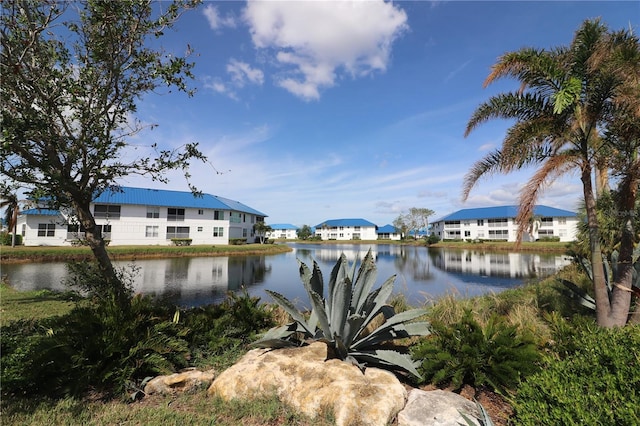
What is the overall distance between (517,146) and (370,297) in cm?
513

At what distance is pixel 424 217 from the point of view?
8725 cm

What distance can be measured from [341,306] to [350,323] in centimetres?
26

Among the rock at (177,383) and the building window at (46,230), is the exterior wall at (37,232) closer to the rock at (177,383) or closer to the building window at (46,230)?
the building window at (46,230)

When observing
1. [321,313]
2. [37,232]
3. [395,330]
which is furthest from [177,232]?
[395,330]

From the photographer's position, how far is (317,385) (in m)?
3.51

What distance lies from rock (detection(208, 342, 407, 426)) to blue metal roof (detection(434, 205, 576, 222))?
68.8 meters

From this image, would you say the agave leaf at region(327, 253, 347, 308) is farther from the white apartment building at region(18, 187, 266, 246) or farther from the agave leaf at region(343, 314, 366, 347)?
the white apartment building at region(18, 187, 266, 246)

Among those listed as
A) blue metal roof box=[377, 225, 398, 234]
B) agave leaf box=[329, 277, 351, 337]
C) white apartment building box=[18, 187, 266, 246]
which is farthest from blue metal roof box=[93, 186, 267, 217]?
blue metal roof box=[377, 225, 398, 234]

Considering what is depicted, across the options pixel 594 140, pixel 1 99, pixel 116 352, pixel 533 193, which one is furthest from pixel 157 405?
pixel 594 140

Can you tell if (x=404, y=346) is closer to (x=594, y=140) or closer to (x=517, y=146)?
(x=517, y=146)

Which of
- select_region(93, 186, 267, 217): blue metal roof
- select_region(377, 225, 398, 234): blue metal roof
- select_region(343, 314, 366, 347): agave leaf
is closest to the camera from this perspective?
select_region(343, 314, 366, 347): agave leaf

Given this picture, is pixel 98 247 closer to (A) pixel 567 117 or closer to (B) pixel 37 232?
(A) pixel 567 117

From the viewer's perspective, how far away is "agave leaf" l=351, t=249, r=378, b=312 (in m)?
5.06

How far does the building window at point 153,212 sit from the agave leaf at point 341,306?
43143mm
